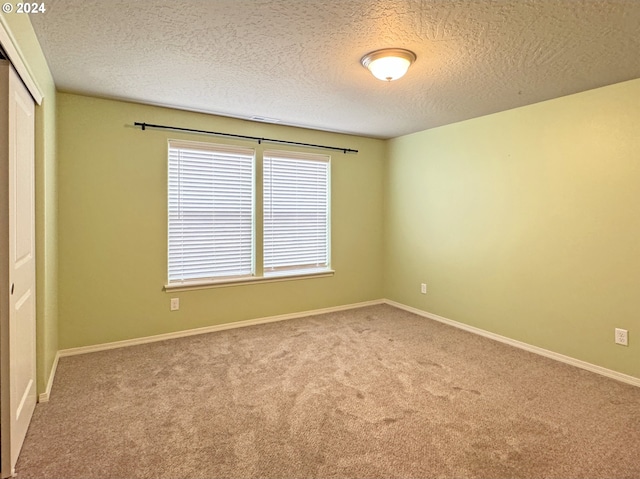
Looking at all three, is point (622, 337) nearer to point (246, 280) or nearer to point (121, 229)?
point (246, 280)

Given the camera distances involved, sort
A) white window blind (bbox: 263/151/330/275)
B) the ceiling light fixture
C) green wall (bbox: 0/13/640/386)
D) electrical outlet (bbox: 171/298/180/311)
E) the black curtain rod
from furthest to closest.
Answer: white window blind (bbox: 263/151/330/275)
electrical outlet (bbox: 171/298/180/311)
the black curtain rod
green wall (bbox: 0/13/640/386)
the ceiling light fixture

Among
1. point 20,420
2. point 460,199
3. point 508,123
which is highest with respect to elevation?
point 508,123

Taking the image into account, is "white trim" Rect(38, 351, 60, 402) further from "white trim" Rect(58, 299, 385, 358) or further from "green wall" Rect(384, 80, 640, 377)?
"green wall" Rect(384, 80, 640, 377)

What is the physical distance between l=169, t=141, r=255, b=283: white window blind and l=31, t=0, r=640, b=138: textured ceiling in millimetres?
598

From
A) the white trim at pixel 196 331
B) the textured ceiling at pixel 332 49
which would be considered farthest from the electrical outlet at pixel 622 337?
the white trim at pixel 196 331

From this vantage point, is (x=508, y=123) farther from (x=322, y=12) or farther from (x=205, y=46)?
(x=205, y=46)

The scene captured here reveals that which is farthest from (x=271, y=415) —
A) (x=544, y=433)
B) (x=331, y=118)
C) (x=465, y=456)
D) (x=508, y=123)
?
(x=508, y=123)

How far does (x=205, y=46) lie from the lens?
2.34m

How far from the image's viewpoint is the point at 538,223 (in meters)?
3.46

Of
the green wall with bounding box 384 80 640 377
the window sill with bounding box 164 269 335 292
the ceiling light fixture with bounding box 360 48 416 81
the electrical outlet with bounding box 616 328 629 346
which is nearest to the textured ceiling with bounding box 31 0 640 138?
the ceiling light fixture with bounding box 360 48 416 81

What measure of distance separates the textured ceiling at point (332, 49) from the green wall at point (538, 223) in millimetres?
358

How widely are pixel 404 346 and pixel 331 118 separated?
2.54 metres

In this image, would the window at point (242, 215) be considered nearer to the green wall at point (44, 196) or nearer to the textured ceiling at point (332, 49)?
the textured ceiling at point (332, 49)

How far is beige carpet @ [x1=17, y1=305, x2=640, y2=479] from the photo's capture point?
1.88 m
